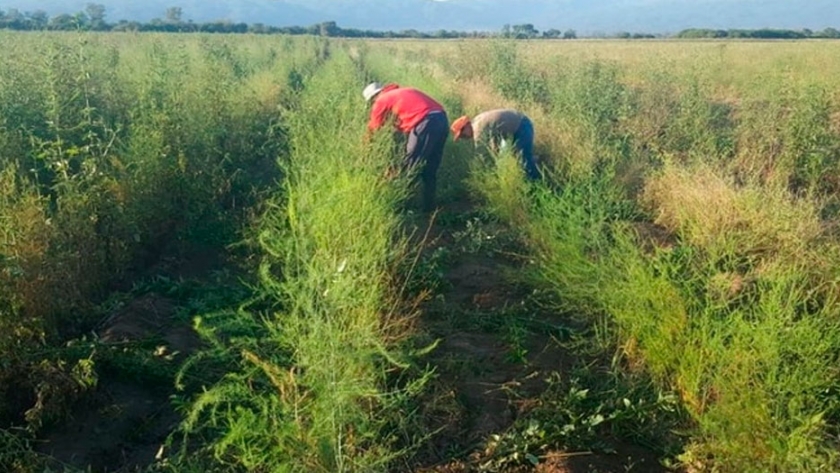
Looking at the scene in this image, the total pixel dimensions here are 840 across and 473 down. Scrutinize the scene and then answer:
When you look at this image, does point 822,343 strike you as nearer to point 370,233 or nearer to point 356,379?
point 356,379

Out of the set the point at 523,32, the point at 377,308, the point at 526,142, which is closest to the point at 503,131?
the point at 526,142

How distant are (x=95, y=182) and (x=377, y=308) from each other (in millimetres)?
2315

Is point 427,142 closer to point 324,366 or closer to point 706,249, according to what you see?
point 706,249

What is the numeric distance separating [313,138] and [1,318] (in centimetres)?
320

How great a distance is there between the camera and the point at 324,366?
10.00ft

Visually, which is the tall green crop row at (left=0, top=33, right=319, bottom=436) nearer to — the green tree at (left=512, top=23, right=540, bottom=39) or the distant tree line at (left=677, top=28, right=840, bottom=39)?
the green tree at (left=512, top=23, right=540, bottom=39)

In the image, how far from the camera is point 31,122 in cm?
674

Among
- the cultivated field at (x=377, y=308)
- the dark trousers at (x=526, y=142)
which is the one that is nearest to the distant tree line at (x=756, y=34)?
the cultivated field at (x=377, y=308)

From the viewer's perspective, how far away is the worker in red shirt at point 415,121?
733 cm

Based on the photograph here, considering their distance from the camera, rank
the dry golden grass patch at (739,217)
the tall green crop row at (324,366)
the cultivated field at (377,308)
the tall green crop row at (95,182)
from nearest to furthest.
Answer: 1. the tall green crop row at (324,366)
2. the cultivated field at (377,308)
3. the tall green crop row at (95,182)
4. the dry golden grass patch at (739,217)

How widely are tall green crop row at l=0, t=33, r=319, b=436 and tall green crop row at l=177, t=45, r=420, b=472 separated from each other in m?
0.93

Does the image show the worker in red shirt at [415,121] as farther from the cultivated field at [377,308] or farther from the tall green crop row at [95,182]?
the tall green crop row at [95,182]

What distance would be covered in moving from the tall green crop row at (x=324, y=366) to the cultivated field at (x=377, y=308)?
2cm

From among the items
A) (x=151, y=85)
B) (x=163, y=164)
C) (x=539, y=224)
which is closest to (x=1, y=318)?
(x=163, y=164)
